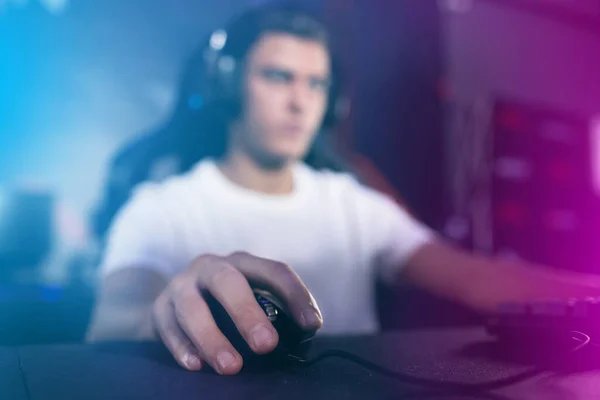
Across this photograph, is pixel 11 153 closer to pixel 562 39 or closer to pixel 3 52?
pixel 3 52

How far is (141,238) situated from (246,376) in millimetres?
571

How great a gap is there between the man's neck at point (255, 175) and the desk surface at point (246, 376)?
0.58 m

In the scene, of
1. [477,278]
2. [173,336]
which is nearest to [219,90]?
[477,278]

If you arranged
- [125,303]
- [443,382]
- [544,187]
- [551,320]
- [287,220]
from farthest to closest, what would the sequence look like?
[544,187] → [287,220] → [125,303] → [551,320] → [443,382]

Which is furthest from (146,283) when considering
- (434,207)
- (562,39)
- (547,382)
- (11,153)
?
(562,39)

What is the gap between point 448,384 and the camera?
0.32 metres

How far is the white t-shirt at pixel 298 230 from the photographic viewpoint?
Answer: 3.09 ft

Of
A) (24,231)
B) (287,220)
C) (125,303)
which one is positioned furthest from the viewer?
(287,220)

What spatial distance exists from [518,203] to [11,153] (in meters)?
1.74

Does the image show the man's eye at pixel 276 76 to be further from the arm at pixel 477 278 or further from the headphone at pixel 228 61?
the arm at pixel 477 278

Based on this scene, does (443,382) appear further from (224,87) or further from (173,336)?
(224,87)

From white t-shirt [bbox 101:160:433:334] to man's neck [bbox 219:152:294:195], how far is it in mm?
14

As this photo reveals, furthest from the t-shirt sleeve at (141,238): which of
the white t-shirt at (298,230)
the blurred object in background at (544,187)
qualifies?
the blurred object in background at (544,187)

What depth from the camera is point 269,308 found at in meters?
0.39
